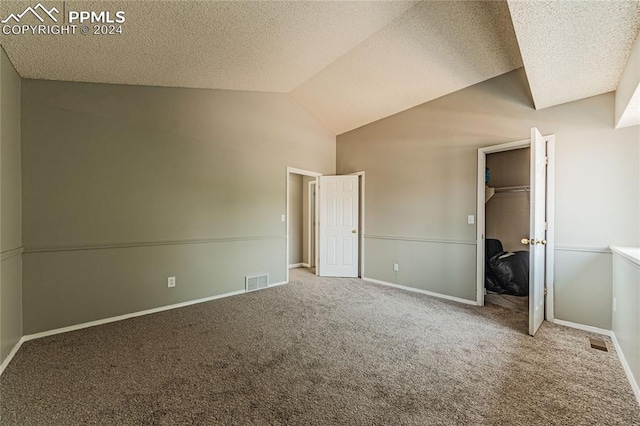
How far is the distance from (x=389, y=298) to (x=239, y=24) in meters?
3.55

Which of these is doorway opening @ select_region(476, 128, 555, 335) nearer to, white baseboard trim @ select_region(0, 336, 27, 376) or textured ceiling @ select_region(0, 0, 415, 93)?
textured ceiling @ select_region(0, 0, 415, 93)

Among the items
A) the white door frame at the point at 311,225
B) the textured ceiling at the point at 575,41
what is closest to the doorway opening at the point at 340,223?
the white door frame at the point at 311,225

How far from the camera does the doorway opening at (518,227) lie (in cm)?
257

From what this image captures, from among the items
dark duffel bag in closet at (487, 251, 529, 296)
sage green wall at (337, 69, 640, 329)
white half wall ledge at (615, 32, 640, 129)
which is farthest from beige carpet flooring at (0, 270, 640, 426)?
white half wall ledge at (615, 32, 640, 129)

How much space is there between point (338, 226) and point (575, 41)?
372 cm

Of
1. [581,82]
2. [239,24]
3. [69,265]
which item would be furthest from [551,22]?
[69,265]

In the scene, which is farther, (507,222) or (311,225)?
(311,225)

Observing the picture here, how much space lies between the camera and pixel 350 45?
2.99m

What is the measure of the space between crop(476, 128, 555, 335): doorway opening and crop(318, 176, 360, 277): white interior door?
6.69 feet

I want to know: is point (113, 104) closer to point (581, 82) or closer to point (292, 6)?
point (292, 6)

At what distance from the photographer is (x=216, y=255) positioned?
3668 mm

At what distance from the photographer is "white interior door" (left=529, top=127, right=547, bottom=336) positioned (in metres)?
2.53

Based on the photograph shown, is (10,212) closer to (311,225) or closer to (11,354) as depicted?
(11,354)

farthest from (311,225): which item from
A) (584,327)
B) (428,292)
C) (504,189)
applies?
(584,327)
